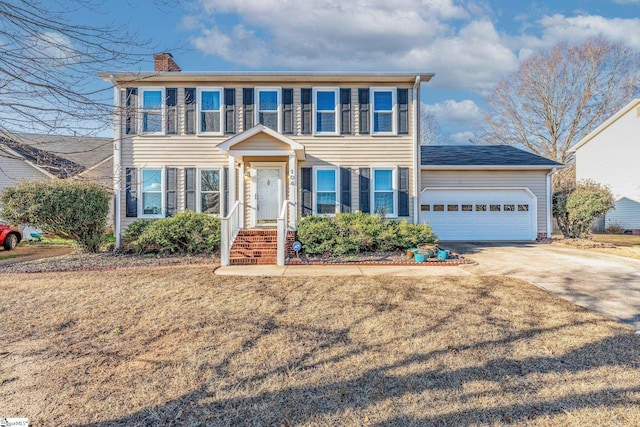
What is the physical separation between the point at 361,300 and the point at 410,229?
5.01 metres

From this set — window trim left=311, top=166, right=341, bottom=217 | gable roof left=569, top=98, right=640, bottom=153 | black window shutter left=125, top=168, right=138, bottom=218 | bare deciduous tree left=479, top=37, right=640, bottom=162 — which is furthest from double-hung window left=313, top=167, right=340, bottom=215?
bare deciduous tree left=479, top=37, right=640, bottom=162

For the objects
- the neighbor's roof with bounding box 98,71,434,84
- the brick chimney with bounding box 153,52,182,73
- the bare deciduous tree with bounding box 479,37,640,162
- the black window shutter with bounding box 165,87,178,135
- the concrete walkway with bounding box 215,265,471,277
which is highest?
the bare deciduous tree with bounding box 479,37,640,162

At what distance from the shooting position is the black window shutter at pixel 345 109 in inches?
432

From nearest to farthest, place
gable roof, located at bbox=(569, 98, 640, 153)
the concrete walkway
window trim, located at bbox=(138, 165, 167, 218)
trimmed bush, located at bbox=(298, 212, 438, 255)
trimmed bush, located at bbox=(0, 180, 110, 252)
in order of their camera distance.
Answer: the concrete walkway → trimmed bush, located at bbox=(0, 180, 110, 252) → trimmed bush, located at bbox=(298, 212, 438, 255) → window trim, located at bbox=(138, 165, 167, 218) → gable roof, located at bbox=(569, 98, 640, 153)

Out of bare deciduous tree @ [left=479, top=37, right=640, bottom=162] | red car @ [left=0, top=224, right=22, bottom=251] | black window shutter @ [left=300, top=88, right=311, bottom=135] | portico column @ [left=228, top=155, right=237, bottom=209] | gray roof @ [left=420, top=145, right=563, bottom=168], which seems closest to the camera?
portico column @ [left=228, top=155, right=237, bottom=209]

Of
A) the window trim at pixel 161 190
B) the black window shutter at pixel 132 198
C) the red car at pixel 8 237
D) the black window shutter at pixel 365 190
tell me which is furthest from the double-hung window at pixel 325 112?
Result: the red car at pixel 8 237

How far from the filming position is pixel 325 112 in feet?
36.3

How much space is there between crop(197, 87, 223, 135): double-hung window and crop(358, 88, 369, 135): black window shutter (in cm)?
483

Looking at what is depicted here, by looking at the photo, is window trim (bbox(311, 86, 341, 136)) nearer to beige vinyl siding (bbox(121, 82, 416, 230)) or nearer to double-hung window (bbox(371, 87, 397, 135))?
beige vinyl siding (bbox(121, 82, 416, 230))

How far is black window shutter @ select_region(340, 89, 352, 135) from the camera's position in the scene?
10977mm

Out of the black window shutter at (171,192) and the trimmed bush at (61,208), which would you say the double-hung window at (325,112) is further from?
the trimmed bush at (61,208)

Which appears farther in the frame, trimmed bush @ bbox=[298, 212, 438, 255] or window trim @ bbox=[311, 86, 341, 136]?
window trim @ bbox=[311, 86, 341, 136]

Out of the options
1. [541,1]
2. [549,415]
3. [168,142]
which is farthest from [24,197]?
[541,1]

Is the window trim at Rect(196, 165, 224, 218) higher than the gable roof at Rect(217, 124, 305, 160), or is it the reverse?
the gable roof at Rect(217, 124, 305, 160)
